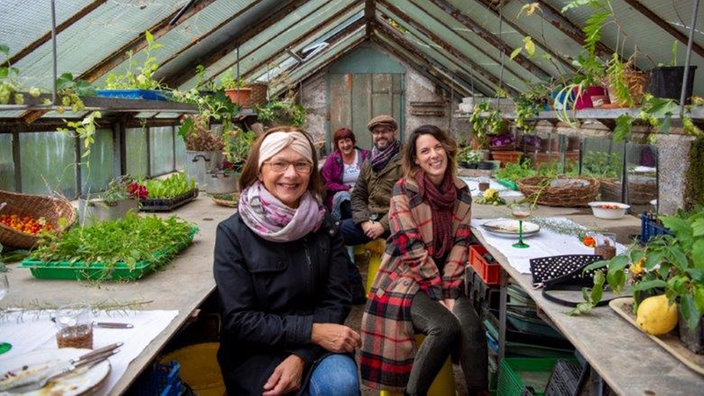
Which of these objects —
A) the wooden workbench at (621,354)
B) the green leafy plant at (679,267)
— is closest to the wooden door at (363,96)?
the wooden workbench at (621,354)

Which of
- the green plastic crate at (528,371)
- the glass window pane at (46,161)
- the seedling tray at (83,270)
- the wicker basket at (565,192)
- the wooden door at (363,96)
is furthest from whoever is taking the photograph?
the wooden door at (363,96)

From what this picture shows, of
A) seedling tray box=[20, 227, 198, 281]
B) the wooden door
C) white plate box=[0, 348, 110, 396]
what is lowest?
white plate box=[0, 348, 110, 396]

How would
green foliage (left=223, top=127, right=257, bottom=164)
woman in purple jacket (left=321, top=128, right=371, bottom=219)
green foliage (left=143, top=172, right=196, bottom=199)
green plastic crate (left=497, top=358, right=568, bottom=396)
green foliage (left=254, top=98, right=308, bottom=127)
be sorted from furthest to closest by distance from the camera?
green foliage (left=254, top=98, right=308, bottom=127), green foliage (left=223, top=127, right=257, bottom=164), woman in purple jacket (left=321, top=128, right=371, bottom=219), green foliage (left=143, top=172, right=196, bottom=199), green plastic crate (left=497, top=358, right=568, bottom=396)

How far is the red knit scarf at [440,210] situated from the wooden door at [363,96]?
915cm

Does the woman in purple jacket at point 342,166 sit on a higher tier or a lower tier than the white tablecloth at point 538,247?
higher

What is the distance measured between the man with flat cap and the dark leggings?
5.14 feet

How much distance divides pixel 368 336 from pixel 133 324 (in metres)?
1.34

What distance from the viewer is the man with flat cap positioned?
4340 millimetres

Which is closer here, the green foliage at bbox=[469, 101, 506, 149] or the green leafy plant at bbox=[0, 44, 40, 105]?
the green leafy plant at bbox=[0, 44, 40, 105]

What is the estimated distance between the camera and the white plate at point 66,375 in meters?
1.34

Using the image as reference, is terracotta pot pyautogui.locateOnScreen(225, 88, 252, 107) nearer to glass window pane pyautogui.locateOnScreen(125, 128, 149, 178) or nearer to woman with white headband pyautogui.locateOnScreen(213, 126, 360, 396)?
glass window pane pyautogui.locateOnScreen(125, 128, 149, 178)

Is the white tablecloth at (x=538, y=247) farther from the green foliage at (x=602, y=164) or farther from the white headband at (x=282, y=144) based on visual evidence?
the green foliage at (x=602, y=164)

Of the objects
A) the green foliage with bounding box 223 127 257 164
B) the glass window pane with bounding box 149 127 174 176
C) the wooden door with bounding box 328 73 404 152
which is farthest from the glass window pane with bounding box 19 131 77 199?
the wooden door with bounding box 328 73 404 152

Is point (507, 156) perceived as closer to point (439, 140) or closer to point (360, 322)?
point (360, 322)
